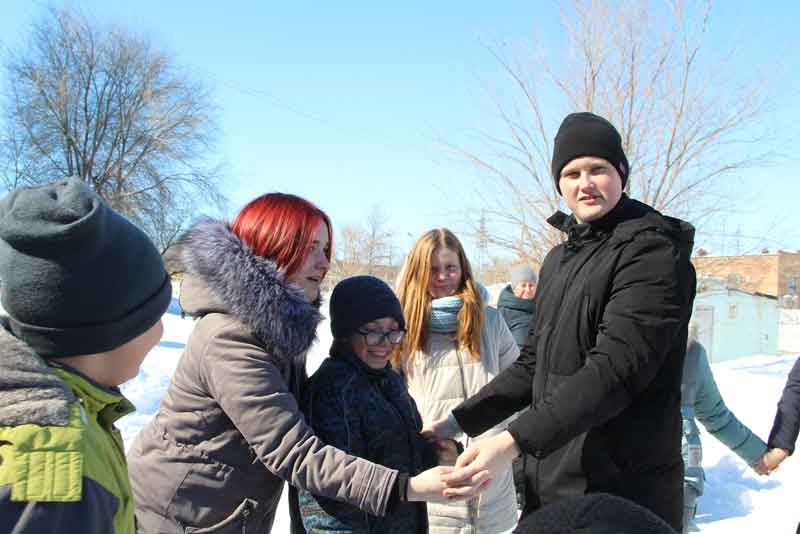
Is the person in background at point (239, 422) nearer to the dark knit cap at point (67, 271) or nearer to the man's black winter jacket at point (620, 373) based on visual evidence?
the man's black winter jacket at point (620, 373)

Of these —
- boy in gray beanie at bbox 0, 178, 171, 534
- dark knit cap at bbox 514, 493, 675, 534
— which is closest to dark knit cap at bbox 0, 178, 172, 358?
boy in gray beanie at bbox 0, 178, 171, 534

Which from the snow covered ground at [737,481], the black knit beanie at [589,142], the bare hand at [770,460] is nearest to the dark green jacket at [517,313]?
the snow covered ground at [737,481]

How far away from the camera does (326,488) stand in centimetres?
175

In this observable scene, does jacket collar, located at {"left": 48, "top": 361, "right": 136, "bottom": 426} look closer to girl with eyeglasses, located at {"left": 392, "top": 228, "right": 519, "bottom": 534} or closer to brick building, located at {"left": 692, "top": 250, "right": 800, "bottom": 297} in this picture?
girl with eyeglasses, located at {"left": 392, "top": 228, "right": 519, "bottom": 534}

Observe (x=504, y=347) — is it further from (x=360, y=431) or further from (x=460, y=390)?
(x=360, y=431)

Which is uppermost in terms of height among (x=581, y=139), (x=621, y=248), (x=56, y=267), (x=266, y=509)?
(x=581, y=139)

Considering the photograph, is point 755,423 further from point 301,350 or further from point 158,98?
point 158,98

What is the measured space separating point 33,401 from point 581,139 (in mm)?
1567

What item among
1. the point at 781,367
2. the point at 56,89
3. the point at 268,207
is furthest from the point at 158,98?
the point at 268,207

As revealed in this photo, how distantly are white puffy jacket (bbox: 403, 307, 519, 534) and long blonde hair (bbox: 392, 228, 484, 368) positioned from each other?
6cm

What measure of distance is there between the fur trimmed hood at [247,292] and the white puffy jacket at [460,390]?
1549 mm

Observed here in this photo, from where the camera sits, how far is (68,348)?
1.22m

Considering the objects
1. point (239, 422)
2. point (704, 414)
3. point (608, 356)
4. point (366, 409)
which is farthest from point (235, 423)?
point (704, 414)

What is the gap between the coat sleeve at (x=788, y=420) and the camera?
3.27 meters
